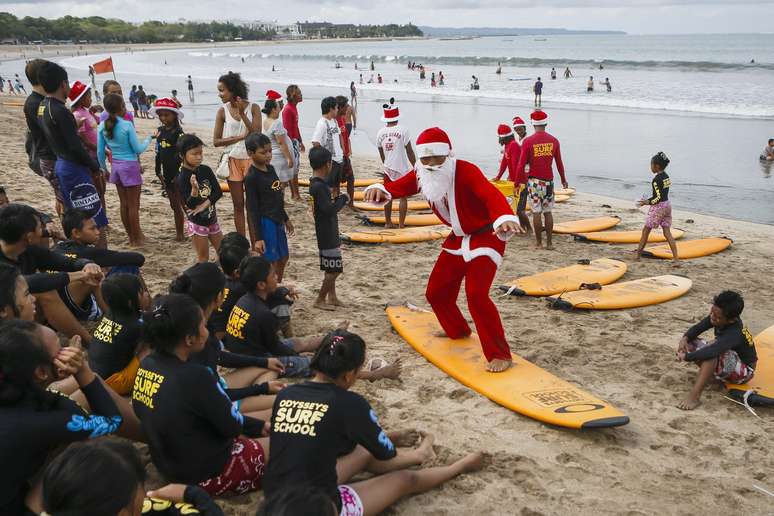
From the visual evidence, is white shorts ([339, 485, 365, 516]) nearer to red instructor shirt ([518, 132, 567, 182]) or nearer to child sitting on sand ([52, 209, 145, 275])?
child sitting on sand ([52, 209, 145, 275])

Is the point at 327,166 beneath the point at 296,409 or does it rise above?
above

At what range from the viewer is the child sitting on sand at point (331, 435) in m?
2.71

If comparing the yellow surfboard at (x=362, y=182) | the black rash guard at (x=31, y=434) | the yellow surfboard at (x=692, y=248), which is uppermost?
the black rash guard at (x=31, y=434)

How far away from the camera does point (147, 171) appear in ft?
40.4

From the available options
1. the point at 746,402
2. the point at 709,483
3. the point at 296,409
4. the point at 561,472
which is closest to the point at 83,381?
the point at 296,409

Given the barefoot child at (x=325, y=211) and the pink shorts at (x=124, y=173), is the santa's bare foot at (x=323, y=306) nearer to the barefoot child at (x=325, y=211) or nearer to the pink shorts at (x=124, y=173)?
the barefoot child at (x=325, y=211)

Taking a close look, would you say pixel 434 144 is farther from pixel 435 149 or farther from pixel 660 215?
pixel 660 215

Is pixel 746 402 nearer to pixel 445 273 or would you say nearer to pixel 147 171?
pixel 445 273

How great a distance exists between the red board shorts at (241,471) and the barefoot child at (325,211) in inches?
107

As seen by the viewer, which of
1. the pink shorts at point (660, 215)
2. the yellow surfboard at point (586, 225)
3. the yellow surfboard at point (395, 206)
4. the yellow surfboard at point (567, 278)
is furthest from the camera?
the yellow surfboard at point (395, 206)

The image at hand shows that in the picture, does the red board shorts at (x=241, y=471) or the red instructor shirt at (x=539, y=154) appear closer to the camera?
the red board shorts at (x=241, y=471)

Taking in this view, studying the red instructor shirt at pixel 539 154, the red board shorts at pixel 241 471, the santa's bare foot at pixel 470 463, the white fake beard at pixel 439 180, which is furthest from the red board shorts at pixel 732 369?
the red instructor shirt at pixel 539 154

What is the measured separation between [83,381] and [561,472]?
268cm

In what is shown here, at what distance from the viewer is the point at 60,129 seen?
5.70m
